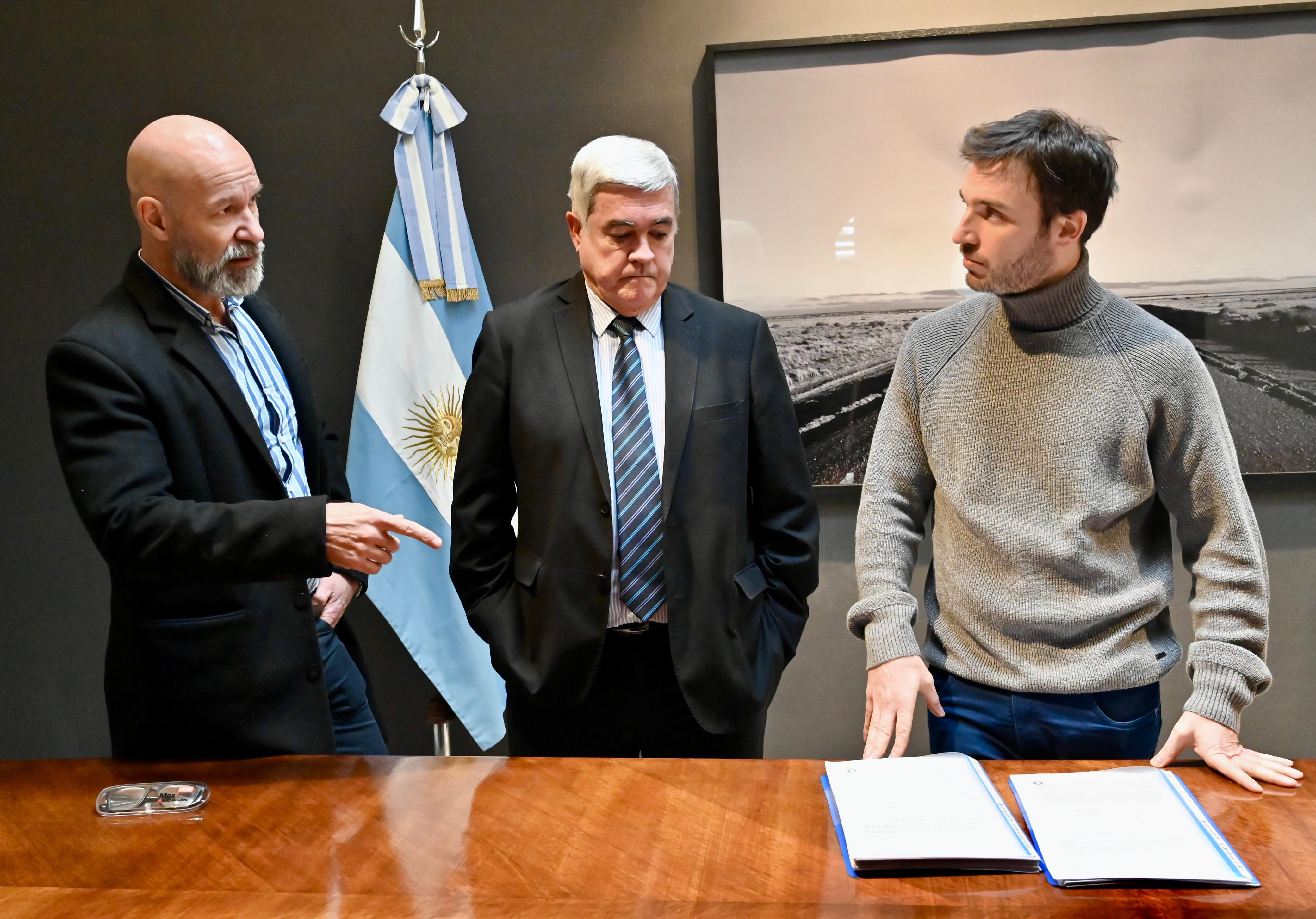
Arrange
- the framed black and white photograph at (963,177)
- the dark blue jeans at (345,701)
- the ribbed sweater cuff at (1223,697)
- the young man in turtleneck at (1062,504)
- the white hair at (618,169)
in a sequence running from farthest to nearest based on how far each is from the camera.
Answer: the framed black and white photograph at (963,177) < the dark blue jeans at (345,701) < the white hair at (618,169) < the young man in turtleneck at (1062,504) < the ribbed sweater cuff at (1223,697)

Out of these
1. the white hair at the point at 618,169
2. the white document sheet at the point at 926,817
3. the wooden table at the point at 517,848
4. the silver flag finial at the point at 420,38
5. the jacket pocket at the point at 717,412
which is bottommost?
the wooden table at the point at 517,848

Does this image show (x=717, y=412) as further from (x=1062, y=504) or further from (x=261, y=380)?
(x=261, y=380)

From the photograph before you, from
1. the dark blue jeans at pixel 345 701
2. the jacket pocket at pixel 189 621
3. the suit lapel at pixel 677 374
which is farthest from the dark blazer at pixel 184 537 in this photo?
the suit lapel at pixel 677 374

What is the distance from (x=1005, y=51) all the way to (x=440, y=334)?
5.65 ft

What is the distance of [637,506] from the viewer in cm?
186

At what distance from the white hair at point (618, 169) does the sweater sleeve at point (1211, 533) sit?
0.90m

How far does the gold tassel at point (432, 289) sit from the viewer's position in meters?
2.80

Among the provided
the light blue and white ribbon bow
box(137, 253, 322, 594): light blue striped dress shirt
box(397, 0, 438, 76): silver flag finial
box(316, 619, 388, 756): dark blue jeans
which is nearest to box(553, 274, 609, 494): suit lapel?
box(137, 253, 322, 594): light blue striped dress shirt

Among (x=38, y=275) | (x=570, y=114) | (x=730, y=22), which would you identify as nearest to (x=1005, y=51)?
(x=730, y=22)

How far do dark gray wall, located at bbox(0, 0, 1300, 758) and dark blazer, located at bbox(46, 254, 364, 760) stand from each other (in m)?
1.17

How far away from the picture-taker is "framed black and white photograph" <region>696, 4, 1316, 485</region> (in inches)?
105

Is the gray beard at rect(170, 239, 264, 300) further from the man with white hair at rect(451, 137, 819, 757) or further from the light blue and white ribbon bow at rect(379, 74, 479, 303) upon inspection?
the light blue and white ribbon bow at rect(379, 74, 479, 303)

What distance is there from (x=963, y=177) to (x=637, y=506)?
4.97ft

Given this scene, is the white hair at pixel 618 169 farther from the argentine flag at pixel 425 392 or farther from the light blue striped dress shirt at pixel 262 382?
the argentine flag at pixel 425 392
